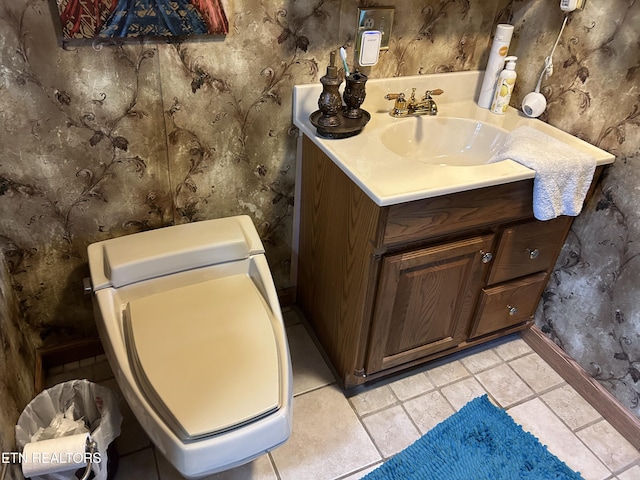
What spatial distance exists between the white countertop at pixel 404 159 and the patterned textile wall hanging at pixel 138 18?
318mm

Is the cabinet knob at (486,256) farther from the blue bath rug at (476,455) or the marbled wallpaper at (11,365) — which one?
the marbled wallpaper at (11,365)

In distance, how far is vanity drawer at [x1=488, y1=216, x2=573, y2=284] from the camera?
1417 millimetres

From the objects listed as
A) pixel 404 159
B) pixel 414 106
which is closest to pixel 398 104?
pixel 414 106

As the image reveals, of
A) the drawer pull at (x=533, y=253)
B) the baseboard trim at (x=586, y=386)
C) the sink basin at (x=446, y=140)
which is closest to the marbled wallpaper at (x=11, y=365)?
the sink basin at (x=446, y=140)

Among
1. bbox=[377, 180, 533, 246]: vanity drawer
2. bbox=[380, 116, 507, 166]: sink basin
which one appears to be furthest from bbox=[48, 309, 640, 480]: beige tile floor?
bbox=[380, 116, 507, 166]: sink basin

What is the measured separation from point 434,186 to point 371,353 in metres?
0.56

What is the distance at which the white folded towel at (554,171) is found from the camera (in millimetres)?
1265

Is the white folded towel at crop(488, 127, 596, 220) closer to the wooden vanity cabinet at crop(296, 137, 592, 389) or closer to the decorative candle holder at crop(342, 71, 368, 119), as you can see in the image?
the wooden vanity cabinet at crop(296, 137, 592, 389)

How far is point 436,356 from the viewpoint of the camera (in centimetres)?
162

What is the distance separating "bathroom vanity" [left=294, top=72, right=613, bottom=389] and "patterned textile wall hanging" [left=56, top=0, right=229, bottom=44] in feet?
1.10

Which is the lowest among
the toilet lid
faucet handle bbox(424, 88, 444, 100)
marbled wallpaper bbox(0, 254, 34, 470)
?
marbled wallpaper bbox(0, 254, 34, 470)

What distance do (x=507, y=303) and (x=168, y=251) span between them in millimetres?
1074

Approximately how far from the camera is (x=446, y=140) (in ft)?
5.05

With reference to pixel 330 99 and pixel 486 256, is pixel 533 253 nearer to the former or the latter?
pixel 486 256
